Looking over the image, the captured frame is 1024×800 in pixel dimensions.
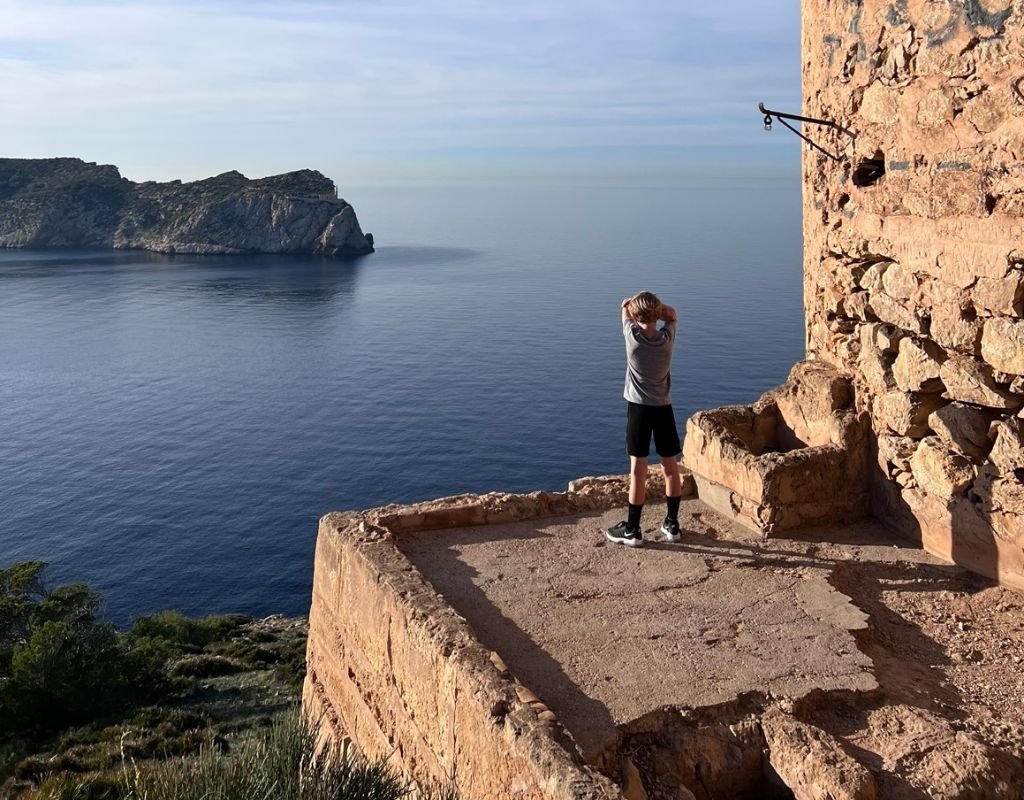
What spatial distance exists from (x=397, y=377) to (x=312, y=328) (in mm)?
21334

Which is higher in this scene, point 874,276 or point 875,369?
point 874,276

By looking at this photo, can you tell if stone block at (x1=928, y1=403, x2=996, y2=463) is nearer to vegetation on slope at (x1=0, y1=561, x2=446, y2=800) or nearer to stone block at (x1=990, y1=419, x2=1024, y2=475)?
stone block at (x1=990, y1=419, x2=1024, y2=475)

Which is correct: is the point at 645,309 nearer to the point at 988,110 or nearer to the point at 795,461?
the point at 795,461

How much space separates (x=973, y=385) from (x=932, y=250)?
968 mm

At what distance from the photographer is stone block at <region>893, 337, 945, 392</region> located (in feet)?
22.1

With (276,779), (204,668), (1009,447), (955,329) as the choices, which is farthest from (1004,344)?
(204,668)

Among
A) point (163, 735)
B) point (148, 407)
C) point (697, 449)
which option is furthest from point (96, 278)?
point (697, 449)

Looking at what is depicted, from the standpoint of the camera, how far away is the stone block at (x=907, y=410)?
22.7ft

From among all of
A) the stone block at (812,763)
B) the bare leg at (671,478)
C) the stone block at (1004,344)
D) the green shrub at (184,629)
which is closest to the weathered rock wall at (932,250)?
the stone block at (1004,344)

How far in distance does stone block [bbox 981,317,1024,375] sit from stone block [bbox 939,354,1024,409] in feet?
0.33

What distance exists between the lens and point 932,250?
6.68 metres

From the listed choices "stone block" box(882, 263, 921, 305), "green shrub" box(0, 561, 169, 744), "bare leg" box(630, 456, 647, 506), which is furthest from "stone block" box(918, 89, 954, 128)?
"green shrub" box(0, 561, 169, 744)

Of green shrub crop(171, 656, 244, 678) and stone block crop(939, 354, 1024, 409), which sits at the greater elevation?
stone block crop(939, 354, 1024, 409)

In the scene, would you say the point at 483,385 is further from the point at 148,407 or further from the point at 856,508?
the point at 856,508
